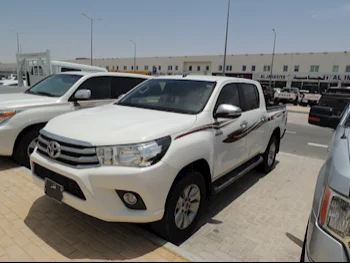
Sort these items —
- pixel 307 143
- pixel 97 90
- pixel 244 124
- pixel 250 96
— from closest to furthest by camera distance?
pixel 244 124 → pixel 250 96 → pixel 97 90 → pixel 307 143

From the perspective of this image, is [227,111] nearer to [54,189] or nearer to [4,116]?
[54,189]

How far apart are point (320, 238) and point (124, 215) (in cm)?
165

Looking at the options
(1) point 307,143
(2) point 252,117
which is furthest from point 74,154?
(1) point 307,143

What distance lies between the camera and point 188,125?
3.02 metres

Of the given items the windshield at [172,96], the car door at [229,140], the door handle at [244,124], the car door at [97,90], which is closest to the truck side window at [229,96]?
the car door at [229,140]

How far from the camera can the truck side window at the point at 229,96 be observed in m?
3.75

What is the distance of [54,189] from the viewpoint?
2801 millimetres

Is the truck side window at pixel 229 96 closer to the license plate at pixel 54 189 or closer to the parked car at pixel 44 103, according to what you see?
the license plate at pixel 54 189

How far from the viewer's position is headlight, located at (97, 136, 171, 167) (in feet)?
8.23

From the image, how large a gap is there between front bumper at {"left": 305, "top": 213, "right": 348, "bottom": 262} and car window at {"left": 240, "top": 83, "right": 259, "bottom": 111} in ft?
8.46

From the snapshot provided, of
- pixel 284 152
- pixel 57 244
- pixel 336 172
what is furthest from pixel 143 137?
pixel 284 152

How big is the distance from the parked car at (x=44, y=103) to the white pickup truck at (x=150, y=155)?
5.58ft

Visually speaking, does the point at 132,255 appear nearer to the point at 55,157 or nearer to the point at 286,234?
the point at 55,157

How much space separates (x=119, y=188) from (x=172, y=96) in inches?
69.9
